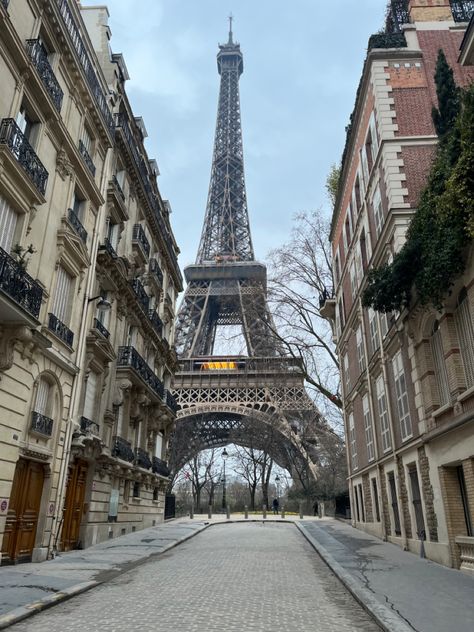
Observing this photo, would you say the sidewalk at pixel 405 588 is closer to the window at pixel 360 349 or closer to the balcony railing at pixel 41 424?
the balcony railing at pixel 41 424

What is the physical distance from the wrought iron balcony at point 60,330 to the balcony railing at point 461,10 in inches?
757

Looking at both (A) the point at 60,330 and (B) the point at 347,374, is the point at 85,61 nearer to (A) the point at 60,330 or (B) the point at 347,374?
(A) the point at 60,330

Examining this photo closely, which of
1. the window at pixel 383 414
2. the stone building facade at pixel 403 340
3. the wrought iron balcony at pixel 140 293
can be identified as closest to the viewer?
the stone building facade at pixel 403 340

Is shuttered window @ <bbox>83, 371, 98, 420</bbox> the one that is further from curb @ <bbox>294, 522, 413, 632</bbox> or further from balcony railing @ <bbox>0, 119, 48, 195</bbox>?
curb @ <bbox>294, 522, 413, 632</bbox>

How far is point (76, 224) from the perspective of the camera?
1636cm

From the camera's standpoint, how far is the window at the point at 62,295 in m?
15.2

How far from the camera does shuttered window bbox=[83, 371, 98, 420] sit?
17594 mm

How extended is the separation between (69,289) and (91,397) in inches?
167

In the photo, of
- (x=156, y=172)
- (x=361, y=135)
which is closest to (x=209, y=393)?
(x=156, y=172)

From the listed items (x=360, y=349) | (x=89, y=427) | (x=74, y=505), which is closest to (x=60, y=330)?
(x=89, y=427)

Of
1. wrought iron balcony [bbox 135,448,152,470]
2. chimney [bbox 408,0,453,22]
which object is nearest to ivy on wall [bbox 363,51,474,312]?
chimney [bbox 408,0,453,22]

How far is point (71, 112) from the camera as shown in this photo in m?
16.3

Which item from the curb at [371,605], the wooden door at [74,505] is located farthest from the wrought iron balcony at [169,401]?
the curb at [371,605]

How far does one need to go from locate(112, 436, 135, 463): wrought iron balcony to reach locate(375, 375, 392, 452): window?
33.4 ft
